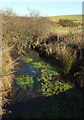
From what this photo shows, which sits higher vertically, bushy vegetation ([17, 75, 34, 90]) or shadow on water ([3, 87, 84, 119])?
bushy vegetation ([17, 75, 34, 90])

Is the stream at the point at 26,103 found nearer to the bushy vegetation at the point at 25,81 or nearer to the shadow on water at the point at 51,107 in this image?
the shadow on water at the point at 51,107

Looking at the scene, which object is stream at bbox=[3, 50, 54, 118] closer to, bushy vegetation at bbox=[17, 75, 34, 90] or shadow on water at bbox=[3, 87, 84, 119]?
shadow on water at bbox=[3, 87, 84, 119]

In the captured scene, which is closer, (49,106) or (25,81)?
(49,106)

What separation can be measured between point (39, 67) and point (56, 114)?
4.84m

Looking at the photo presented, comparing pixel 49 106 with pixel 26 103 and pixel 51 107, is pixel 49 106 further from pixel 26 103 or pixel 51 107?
pixel 26 103

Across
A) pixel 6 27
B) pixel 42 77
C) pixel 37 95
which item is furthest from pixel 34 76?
pixel 6 27

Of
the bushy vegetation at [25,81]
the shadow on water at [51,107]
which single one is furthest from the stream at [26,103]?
the bushy vegetation at [25,81]

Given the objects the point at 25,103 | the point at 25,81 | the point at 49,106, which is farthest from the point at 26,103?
the point at 25,81

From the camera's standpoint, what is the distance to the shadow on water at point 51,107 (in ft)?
17.7

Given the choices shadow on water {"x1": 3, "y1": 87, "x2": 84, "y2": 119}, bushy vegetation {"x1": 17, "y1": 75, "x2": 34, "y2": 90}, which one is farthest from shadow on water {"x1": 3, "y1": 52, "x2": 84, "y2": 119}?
bushy vegetation {"x1": 17, "y1": 75, "x2": 34, "y2": 90}

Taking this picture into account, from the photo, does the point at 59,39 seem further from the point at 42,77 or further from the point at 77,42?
the point at 42,77

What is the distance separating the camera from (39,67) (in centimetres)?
1005

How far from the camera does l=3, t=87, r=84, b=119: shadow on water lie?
17.7ft

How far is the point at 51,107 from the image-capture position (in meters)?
5.82
